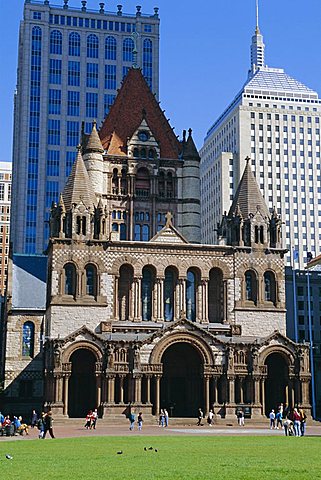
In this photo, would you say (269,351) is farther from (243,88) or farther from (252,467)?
(243,88)

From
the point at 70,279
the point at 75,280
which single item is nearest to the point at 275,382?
the point at 75,280

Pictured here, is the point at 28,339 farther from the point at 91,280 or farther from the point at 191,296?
the point at 191,296

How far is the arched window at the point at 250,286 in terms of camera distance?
73.9 metres

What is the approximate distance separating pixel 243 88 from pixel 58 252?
391 ft

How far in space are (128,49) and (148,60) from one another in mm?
4425

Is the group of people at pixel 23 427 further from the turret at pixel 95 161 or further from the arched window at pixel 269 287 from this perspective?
the turret at pixel 95 161

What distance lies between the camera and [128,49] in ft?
488

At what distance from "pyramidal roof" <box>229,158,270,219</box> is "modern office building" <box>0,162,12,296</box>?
100915mm

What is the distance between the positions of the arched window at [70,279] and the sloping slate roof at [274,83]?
11734 centimetres

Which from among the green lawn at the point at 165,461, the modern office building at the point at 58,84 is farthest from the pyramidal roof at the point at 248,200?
the modern office building at the point at 58,84

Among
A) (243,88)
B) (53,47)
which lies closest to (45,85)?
(53,47)

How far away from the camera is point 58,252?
7069 centimetres

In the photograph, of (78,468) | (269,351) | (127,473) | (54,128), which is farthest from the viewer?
(54,128)

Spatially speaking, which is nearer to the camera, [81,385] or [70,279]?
[81,385]
